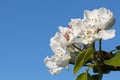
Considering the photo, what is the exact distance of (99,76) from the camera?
191 centimetres

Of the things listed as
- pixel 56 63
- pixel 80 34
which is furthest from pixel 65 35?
pixel 56 63

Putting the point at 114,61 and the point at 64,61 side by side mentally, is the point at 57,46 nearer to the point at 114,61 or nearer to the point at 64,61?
the point at 64,61

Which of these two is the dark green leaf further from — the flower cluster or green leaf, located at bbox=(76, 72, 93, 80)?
the flower cluster

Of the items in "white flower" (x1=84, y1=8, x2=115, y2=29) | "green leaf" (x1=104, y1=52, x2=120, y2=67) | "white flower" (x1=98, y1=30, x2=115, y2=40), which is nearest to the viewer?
"green leaf" (x1=104, y1=52, x2=120, y2=67)

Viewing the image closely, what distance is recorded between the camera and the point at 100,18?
2076mm

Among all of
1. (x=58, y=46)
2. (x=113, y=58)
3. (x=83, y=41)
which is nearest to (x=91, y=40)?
(x=83, y=41)

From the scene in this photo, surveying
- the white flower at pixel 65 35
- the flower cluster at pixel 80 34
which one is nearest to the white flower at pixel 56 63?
the flower cluster at pixel 80 34

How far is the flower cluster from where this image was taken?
1920 millimetres

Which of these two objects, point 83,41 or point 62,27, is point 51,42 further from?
point 83,41

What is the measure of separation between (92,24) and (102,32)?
4.7 inches

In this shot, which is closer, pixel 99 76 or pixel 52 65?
pixel 99 76

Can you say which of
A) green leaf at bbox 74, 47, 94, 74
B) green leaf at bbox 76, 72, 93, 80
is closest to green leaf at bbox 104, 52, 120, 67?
green leaf at bbox 74, 47, 94, 74

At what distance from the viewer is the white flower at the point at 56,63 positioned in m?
2.03

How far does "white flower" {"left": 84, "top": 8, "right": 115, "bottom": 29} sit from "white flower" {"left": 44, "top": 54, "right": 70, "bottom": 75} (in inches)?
11.3
